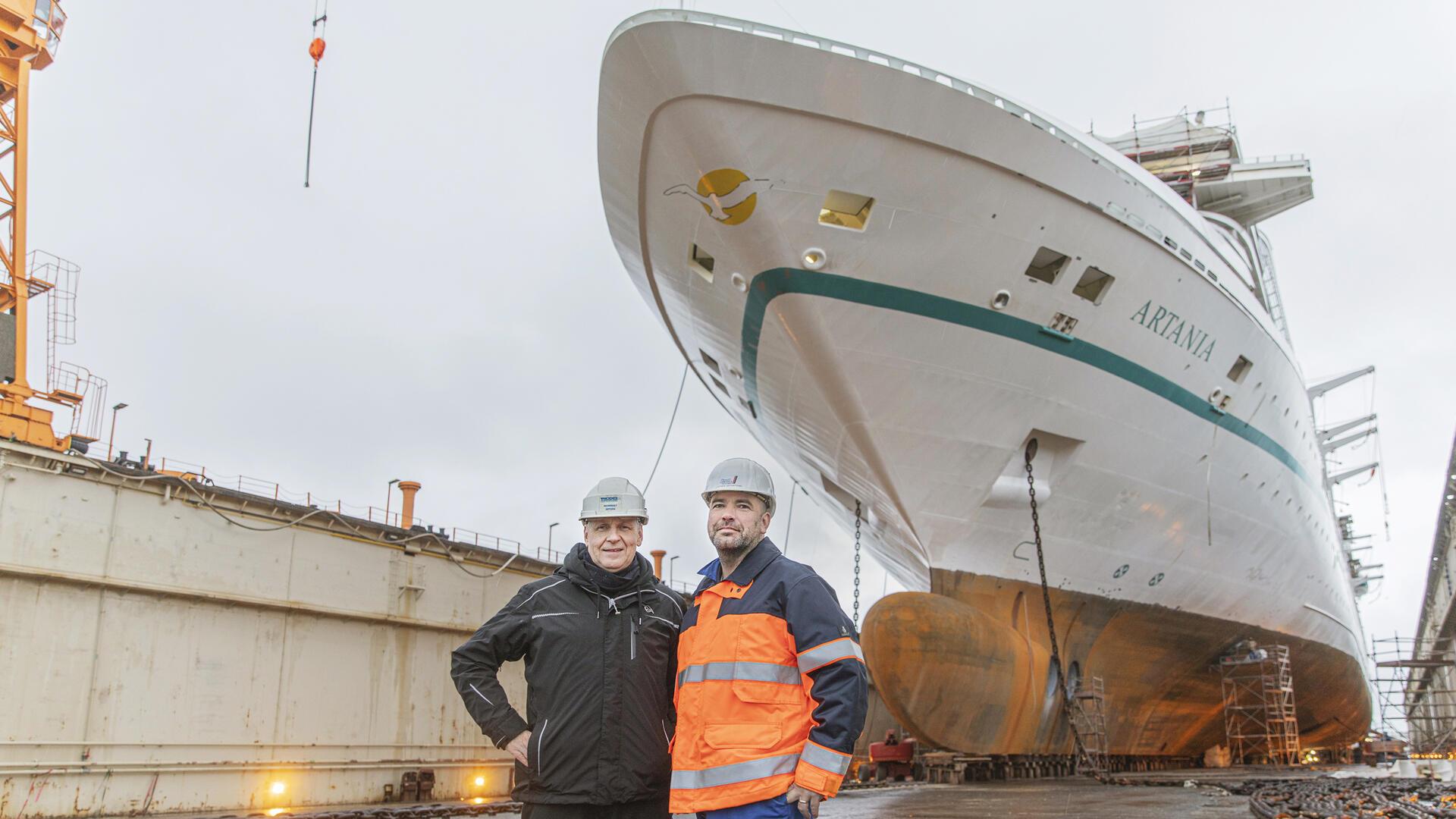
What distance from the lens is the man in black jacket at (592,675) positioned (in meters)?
2.87

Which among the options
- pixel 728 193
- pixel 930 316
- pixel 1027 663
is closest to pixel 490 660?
pixel 728 193

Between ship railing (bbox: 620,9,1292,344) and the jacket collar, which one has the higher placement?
ship railing (bbox: 620,9,1292,344)

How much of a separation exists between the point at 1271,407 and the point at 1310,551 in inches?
136

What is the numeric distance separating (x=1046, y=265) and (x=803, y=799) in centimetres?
884

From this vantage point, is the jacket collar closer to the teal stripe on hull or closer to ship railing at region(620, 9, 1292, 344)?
ship railing at region(620, 9, 1292, 344)

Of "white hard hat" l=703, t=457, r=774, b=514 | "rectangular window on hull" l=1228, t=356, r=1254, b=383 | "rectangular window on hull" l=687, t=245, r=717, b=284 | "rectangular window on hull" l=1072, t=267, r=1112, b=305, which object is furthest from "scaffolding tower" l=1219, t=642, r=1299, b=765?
"white hard hat" l=703, t=457, r=774, b=514

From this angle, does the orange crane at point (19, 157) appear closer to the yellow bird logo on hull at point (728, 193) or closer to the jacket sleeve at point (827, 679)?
the yellow bird logo on hull at point (728, 193)

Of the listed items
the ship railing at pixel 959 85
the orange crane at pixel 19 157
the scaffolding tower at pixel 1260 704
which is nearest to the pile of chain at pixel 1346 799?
the scaffolding tower at pixel 1260 704

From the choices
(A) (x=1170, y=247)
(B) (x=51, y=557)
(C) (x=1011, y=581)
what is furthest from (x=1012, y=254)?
(B) (x=51, y=557)

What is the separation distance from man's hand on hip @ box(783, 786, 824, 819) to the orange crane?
14751mm

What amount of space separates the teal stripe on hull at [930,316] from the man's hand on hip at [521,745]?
726 cm

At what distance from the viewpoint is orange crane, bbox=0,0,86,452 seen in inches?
557

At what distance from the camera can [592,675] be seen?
9.64 ft

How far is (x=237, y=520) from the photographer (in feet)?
39.9
